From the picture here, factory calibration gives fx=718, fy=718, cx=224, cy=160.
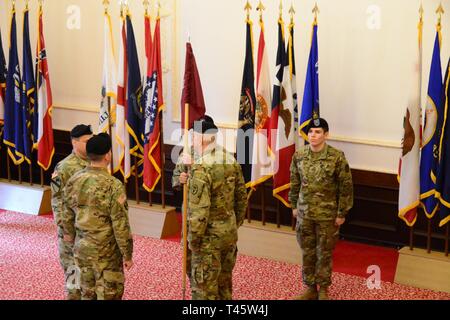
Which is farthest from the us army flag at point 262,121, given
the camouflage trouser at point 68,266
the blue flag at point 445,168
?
the camouflage trouser at point 68,266

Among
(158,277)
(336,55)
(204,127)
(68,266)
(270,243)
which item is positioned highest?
(336,55)

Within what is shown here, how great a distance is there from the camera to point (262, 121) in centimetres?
645

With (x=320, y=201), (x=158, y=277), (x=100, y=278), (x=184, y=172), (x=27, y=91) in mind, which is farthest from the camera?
(x=27, y=91)

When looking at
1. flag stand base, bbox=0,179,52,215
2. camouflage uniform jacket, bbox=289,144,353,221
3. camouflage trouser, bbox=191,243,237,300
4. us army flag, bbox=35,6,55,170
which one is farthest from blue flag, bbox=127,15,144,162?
camouflage trouser, bbox=191,243,237,300

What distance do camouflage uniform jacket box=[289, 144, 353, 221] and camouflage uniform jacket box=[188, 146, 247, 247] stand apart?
0.77m

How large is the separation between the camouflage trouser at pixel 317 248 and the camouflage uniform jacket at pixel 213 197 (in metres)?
0.85

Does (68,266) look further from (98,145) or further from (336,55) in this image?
(336,55)

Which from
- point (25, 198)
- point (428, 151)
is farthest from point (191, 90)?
point (25, 198)

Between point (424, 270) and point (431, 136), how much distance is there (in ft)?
3.50

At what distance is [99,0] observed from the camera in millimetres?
7879

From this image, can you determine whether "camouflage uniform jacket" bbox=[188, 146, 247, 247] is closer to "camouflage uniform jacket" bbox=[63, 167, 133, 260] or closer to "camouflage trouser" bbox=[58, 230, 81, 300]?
"camouflage uniform jacket" bbox=[63, 167, 133, 260]

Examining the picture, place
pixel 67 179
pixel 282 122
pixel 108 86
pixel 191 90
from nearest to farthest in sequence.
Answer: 1. pixel 67 179
2. pixel 191 90
3. pixel 282 122
4. pixel 108 86

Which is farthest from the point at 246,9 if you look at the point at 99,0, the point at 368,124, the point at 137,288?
the point at 137,288
